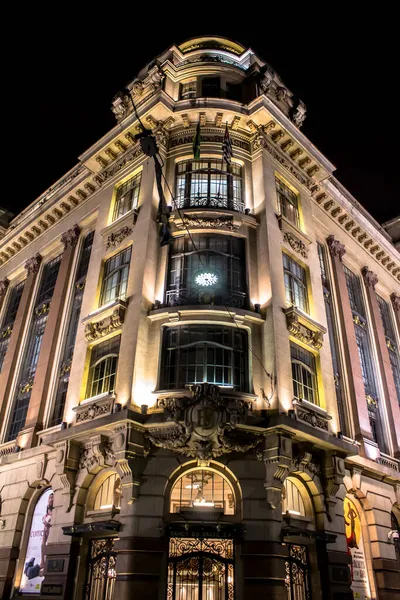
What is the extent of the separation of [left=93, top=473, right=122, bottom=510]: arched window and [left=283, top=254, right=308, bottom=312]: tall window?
446 inches

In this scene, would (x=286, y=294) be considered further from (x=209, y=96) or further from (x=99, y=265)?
(x=209, y=96)

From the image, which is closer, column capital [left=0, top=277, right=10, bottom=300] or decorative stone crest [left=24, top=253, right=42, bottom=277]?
decorative stone crest [left=24, top=253, right=42, bottom=277]

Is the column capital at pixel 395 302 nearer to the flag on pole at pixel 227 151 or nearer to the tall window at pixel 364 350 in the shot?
the tall window at pixel 364 350

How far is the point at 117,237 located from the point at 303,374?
38.7 feet

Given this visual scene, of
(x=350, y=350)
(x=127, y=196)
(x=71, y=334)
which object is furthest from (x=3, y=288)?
(x=350, y=350)

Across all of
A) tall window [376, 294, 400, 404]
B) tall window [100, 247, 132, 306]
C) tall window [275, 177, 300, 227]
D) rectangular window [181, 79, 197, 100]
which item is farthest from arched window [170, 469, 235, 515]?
rectangular window [181, 79, 197, 100]

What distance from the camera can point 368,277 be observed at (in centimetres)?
3475

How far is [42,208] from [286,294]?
784 inches

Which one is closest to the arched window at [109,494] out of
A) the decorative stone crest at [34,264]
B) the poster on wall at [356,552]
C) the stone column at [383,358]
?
the poster on wall at [356,552]

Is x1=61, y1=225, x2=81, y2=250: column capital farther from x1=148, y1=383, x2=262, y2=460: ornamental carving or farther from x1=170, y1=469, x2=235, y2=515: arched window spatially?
x1=170, y1=469, x2=235, y2=515: arched window

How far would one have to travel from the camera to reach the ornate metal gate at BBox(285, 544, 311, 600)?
18375 millimetres

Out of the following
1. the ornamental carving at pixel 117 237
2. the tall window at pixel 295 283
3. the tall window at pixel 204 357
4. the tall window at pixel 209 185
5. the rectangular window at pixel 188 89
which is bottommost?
the tall window at pixel 204 357

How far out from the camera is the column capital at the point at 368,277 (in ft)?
114

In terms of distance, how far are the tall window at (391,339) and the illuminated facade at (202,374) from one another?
288 millimetres
